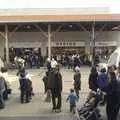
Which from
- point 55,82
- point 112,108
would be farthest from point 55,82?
point 112,108

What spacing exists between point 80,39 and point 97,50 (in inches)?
81.0

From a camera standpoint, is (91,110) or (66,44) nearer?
(91,110)

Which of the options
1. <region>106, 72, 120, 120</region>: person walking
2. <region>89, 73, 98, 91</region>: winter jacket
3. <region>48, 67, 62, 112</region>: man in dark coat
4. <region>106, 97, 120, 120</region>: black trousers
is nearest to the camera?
<region>106, 72, 120, 120</region>: person walking

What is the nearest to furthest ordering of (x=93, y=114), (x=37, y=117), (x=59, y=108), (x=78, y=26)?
(x=93, y=114) → (x=37, y=117) → (x=59, y=108) → (x=78, y=26)

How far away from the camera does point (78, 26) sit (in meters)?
46.9

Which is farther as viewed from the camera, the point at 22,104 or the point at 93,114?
the point at 22,104

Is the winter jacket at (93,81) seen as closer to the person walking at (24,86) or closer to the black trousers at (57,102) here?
the black trousers at (57,102)

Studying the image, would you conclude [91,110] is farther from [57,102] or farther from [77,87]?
[77,87]

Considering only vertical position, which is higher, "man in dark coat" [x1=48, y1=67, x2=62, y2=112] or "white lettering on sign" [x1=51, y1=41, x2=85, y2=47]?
"white lettering on sign" [x1=51, y1=41, x2=85, y2=47]

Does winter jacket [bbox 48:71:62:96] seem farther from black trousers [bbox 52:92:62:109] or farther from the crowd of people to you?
black trousers [bbox 52:92:62:109]

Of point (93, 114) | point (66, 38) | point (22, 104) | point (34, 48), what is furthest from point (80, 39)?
point (93, 114)

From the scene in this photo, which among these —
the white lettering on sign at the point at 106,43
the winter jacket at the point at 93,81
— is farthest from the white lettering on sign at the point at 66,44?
the winter jacket at the point at 93,81

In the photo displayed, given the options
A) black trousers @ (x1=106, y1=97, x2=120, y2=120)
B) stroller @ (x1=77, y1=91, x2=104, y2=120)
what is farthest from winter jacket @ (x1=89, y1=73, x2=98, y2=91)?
black trousers @ (x1=106, y1=97, x2=120, y2=120)

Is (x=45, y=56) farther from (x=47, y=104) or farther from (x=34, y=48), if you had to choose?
(x=47, y=104)
